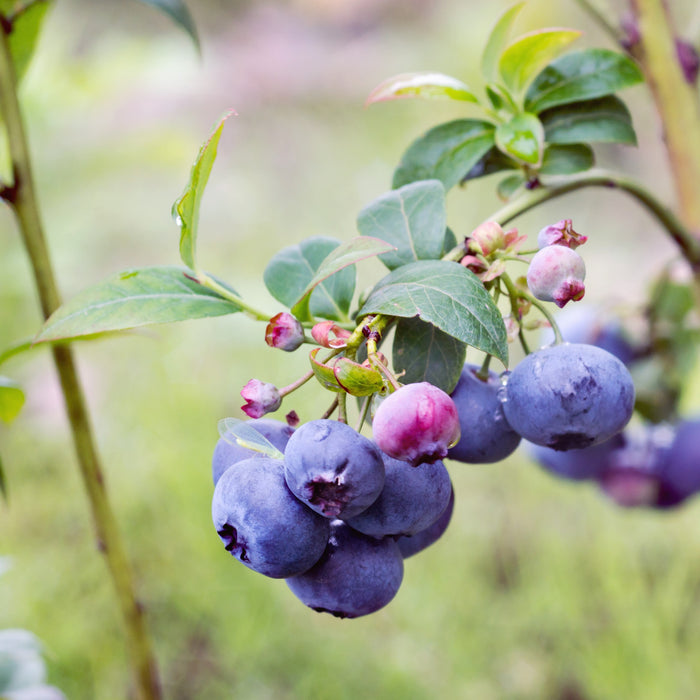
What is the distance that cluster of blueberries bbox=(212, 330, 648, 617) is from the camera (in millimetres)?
355

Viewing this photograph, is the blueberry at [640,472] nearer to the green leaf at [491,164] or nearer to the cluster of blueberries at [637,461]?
the cluster of blueberries at [637,461]

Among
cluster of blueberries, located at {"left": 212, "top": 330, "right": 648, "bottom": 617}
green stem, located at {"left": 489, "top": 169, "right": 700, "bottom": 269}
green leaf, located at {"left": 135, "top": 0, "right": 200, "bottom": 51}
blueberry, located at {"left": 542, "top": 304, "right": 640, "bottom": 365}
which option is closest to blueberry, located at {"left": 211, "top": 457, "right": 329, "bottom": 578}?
cluster of blueberries, located at {"left": 212, "top": 330, "right": 648, "bottom": 617}

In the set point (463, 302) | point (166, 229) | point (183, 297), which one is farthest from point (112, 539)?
point (166, 229)

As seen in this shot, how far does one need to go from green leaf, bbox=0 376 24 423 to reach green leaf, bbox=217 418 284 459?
0.24 metres

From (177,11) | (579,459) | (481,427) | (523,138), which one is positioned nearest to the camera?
(481,427)

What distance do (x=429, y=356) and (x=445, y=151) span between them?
25 centimetres

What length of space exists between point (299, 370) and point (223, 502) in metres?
2.26

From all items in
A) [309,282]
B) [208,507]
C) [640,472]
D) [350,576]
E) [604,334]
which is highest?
[309,282]

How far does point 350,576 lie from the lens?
0.41 metres

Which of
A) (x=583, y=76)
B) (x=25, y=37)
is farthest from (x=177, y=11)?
(x=583, y=76)

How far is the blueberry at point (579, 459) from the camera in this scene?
2.76 feet

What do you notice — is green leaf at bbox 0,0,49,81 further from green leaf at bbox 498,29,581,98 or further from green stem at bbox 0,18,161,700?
green leaf at bbox 498,29,581,98

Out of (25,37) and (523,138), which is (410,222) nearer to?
(523,138)

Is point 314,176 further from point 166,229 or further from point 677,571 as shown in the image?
point 677,571
